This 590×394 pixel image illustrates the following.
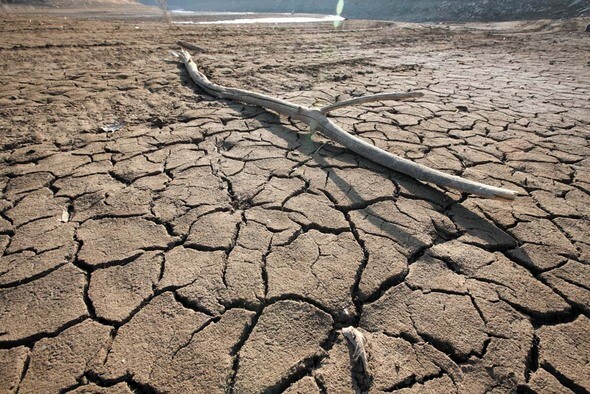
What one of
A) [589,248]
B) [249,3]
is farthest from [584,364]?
[249,3]

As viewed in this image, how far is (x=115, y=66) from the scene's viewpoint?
185 inches

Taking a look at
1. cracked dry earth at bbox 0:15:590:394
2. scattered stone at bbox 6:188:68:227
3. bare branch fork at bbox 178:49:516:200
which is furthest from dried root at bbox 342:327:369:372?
scattered stone at bbox 6:188:68:227

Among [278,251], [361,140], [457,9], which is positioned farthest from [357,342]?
[457,9]

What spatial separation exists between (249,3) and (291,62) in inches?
1753

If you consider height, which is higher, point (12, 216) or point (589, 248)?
point (589, 248)

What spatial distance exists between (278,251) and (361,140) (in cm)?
125

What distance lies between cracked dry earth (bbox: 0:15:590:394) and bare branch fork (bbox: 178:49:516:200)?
0.38 feet

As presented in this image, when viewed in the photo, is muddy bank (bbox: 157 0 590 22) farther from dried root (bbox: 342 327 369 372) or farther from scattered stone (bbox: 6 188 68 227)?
scattered stone (bbox: 6 188 68 227)

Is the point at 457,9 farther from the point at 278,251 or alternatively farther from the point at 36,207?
the point at 36,207

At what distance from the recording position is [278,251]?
1636 mm

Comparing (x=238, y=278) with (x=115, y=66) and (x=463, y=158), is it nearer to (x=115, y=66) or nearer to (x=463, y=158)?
(x=463, y=158)

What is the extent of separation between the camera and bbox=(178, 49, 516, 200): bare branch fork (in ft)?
6.11

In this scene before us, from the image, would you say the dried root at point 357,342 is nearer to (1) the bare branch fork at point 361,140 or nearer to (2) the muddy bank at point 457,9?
(1) the bare branch fork at point 361,140

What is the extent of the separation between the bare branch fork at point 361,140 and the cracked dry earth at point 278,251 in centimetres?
12
